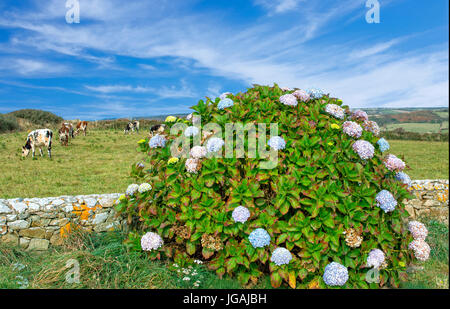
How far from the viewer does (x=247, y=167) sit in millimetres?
3699

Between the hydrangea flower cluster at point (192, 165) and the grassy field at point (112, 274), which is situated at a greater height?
the hydrangea flower cluster at point (192, 165)

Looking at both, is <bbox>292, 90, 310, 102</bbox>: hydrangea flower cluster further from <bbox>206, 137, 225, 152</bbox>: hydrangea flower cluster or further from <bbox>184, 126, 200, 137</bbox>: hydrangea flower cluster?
<bbox>184, 126, 200, 137</bbox>: hydrangea flower cluster

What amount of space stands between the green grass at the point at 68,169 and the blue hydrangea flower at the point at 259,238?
2.95 meters

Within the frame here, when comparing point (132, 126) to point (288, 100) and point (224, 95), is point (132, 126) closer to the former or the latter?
point (224, 95)

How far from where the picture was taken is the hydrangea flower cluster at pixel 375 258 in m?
3.61

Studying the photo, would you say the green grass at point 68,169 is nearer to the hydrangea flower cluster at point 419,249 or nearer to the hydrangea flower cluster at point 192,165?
the hydrangea flower cluster at point 192,165

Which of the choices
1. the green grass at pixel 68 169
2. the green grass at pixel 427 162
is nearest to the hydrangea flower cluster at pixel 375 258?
the green grass at pixel 68 169

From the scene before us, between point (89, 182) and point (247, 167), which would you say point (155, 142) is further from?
point (89, 182)

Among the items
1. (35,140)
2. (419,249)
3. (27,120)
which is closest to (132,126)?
(35,140)

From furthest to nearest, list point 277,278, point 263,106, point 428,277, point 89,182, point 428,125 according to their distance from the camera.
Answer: point 428,125 → point 89,182 → point 428,277 → point 263,106 → point 277,278

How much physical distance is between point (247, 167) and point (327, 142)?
996 millimetres

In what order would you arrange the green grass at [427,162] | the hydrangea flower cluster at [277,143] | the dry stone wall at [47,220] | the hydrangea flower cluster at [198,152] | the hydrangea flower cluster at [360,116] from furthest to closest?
the green grass at [427,162] → the dry stone wall at [47,220] → the hydrangea flower cluster at [360,116] → the hydrangea flower cluster at [198,152] → the hydrangea flower cluster at [277,143]

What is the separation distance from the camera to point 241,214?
136 inches
